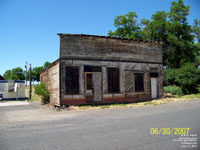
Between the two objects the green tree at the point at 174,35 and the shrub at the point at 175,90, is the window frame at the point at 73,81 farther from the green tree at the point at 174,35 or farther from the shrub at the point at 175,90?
the green tree at the point at 174,35

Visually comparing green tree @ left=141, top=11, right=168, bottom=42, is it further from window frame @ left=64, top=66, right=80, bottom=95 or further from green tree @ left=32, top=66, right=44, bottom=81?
green tree @ left=32, top=66, right=44, bottom=81

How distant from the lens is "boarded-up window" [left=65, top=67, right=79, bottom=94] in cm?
1382

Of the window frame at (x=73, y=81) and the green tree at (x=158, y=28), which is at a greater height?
the green tree at (x=158, y=28)

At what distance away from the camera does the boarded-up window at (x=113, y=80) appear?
15.3 meters

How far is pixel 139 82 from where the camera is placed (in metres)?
16.9

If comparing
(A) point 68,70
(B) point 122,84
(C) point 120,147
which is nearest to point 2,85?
(A) point 68,70

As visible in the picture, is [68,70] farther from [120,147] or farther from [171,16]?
[171,16]

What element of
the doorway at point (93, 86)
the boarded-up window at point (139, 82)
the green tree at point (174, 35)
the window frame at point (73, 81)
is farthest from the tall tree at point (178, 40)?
the window frame at point (73, 81)

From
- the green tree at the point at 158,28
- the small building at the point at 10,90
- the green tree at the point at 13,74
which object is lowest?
the small building at the point at 10,90

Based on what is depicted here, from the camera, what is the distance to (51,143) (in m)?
4.77

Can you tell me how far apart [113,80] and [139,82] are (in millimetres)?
2961

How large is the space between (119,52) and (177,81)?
10.4 metres

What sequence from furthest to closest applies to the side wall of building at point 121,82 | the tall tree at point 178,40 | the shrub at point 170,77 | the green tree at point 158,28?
the green tree at point 158,28
the tall tree at point 178,40
the shrub at point 170,77
the side wall of building at point 121,82

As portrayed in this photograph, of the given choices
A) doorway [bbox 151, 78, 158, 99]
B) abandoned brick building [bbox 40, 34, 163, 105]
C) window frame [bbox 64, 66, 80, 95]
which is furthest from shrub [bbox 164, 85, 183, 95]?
window frame [bbox 64, 66, 80, 95]
